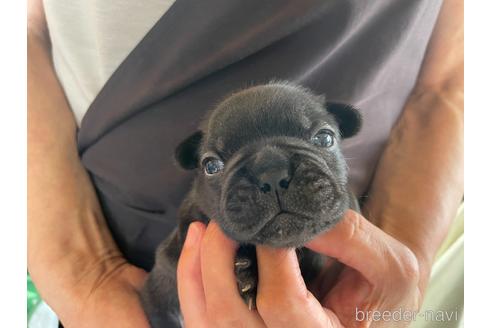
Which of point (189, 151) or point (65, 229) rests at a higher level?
point (189, 151)

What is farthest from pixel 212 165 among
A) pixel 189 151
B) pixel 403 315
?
pixel 403 315

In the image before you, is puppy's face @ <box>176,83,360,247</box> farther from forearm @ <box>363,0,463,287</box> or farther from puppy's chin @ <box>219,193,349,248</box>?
forearm @ <box>363,0,463,287</box>

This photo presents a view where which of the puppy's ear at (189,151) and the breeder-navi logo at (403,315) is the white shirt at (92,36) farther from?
the breeder-navi logo at (403,315)

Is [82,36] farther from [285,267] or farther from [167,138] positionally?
[285,267]

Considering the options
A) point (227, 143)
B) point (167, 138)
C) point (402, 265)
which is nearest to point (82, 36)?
point (167, 138)

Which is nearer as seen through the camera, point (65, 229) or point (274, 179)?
point (274, 179)

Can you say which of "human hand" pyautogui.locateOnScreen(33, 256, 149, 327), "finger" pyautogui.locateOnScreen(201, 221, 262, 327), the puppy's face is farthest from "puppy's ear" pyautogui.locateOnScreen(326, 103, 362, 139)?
"human hand" pyautogui.locateOnScreen(33, 256, 149, 327)

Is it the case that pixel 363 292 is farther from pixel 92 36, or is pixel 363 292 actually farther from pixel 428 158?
pixel 92 36
